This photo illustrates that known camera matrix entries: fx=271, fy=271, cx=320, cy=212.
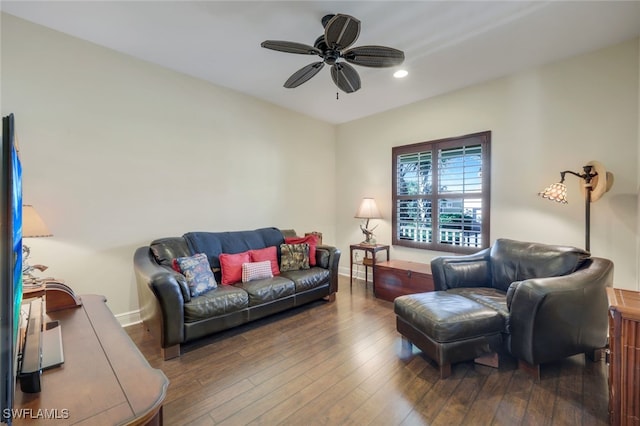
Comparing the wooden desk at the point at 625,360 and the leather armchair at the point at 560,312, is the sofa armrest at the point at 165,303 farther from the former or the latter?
the wooden desk at the point at 625,360

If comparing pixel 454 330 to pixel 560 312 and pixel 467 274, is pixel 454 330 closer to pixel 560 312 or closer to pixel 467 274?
pixel 560 312

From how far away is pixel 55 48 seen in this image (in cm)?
246

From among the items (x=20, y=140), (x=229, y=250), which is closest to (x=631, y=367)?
(x=229, y=250)

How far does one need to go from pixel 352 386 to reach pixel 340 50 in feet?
8.41

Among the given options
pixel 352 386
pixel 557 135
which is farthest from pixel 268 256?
pixel 557 135

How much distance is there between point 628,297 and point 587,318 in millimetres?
577

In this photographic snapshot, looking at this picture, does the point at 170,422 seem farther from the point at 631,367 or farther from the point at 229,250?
the point at 631,367

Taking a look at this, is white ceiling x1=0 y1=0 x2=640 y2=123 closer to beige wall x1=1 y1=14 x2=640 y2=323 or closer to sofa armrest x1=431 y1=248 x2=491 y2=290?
beige wall x1=1 y1=14 x2=640 y2=323

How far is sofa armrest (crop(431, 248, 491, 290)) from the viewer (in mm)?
2742

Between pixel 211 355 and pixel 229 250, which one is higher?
pixel 229 250

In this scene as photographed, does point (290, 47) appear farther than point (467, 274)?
No

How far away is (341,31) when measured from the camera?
192 cm

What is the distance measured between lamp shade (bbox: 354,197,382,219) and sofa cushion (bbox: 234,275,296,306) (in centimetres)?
174

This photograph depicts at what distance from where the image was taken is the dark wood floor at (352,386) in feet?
5.37
